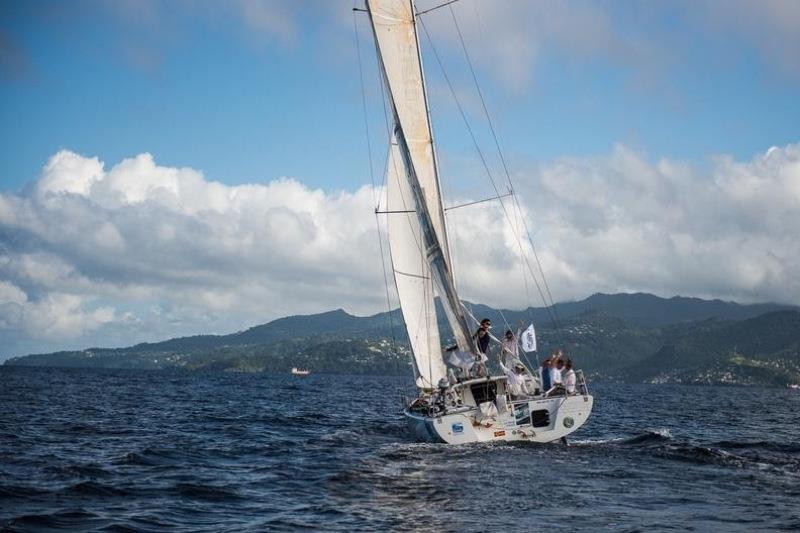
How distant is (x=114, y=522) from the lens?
18625 mm

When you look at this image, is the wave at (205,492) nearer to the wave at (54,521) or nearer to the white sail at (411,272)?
the wave at (54,521)

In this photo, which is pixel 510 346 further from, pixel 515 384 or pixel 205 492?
pixel 205 492

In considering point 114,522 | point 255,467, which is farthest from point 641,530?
point 255,467

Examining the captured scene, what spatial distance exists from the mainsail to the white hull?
3.85m

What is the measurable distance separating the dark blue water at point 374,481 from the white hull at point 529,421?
571mm

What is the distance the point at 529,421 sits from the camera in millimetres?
31531

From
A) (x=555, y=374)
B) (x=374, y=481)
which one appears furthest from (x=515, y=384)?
(x=374, y=481)

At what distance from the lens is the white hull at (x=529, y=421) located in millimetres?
31172

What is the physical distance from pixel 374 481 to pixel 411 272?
12.2 m

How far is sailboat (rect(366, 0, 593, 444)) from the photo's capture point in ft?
103

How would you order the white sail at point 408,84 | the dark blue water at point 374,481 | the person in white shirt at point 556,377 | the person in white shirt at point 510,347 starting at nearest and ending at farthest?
the dark blue water at point 374,481, the person in white shirt at point 556,377, the white sail at point 408,84, the person in white shirt at point 510,347

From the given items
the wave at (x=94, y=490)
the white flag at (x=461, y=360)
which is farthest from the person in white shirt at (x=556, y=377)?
the wave at (x=94, y=490)

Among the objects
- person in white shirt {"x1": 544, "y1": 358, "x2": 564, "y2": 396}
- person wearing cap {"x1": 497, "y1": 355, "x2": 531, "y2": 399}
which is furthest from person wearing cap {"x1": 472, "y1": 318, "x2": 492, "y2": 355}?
person in white shirt {"x1": 544, "y1": 358, "x2": 564, "y2": 396}

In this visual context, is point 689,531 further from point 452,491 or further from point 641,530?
point 452,491
